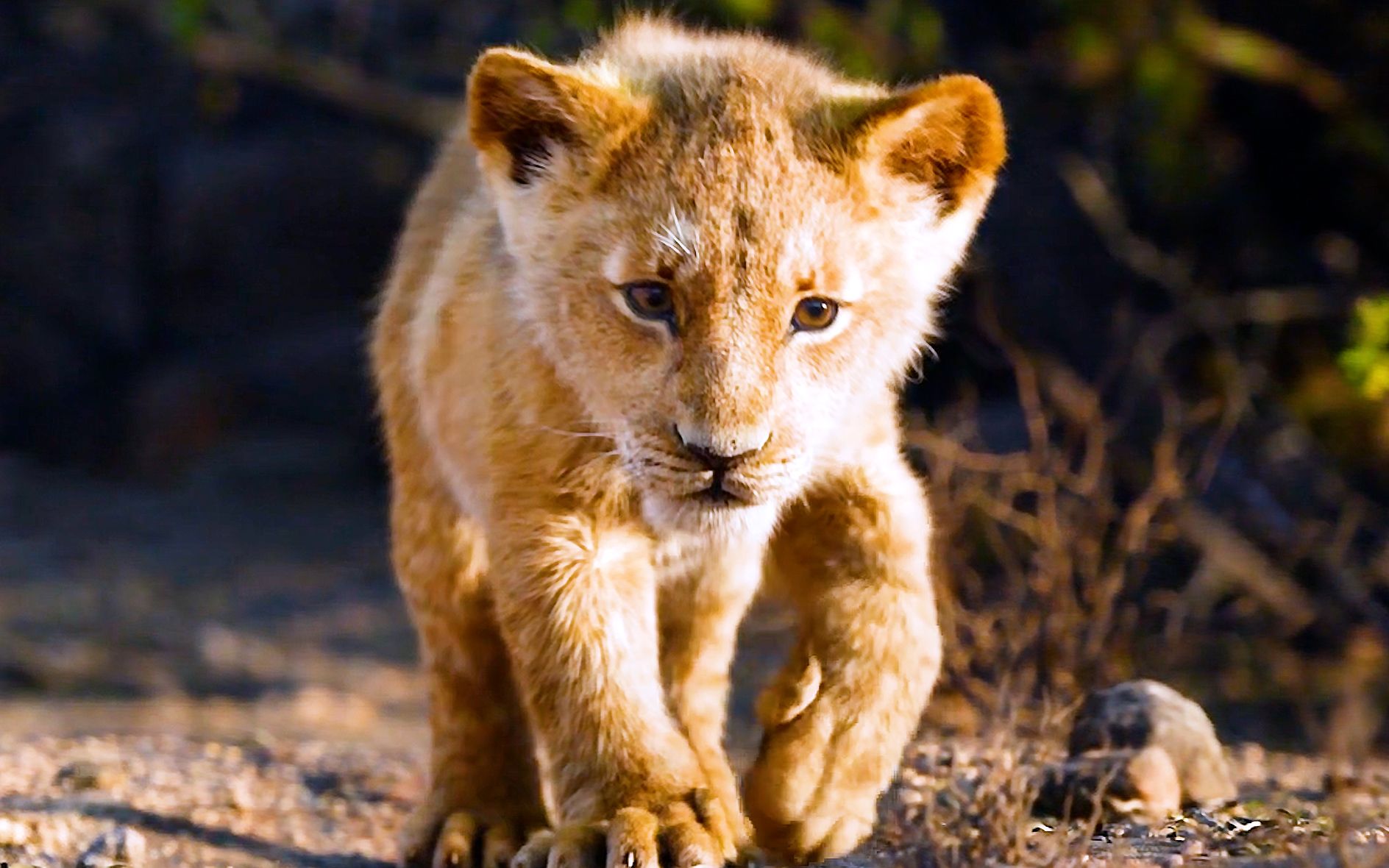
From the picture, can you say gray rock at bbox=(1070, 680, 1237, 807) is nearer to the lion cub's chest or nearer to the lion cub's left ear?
the lion cub's chest

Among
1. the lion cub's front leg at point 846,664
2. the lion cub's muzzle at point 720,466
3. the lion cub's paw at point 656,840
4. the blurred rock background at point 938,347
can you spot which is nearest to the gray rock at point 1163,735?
the blurred rock background at point 938,347

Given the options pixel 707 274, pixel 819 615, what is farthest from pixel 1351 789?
pixel 707 274

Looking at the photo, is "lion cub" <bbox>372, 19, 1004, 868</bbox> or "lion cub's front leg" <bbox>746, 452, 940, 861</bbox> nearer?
"lion cub" <bbox>372, 19, 1004, 868</bbox>

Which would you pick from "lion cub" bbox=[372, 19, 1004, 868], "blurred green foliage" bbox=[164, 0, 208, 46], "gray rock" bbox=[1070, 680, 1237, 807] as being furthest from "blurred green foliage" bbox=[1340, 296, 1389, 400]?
"blurred green foliage" bbox=[164, 0, 208, 46]

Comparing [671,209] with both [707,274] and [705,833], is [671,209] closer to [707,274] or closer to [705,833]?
[707,274]

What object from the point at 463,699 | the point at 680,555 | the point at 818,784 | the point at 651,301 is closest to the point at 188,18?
the point at 463,699

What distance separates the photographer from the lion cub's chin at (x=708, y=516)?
397cm

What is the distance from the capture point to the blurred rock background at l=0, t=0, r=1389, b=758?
7.11 meters

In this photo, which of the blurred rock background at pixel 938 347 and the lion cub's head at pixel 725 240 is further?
the blurred rock background at pixel 938 347

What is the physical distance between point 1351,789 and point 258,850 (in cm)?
243

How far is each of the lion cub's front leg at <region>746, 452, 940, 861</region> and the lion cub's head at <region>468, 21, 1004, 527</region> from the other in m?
0.20

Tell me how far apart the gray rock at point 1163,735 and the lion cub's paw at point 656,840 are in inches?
40.4

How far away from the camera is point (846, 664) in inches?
165

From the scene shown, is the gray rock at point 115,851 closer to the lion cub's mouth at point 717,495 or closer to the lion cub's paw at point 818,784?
the lion cub's paw at point 818,784
